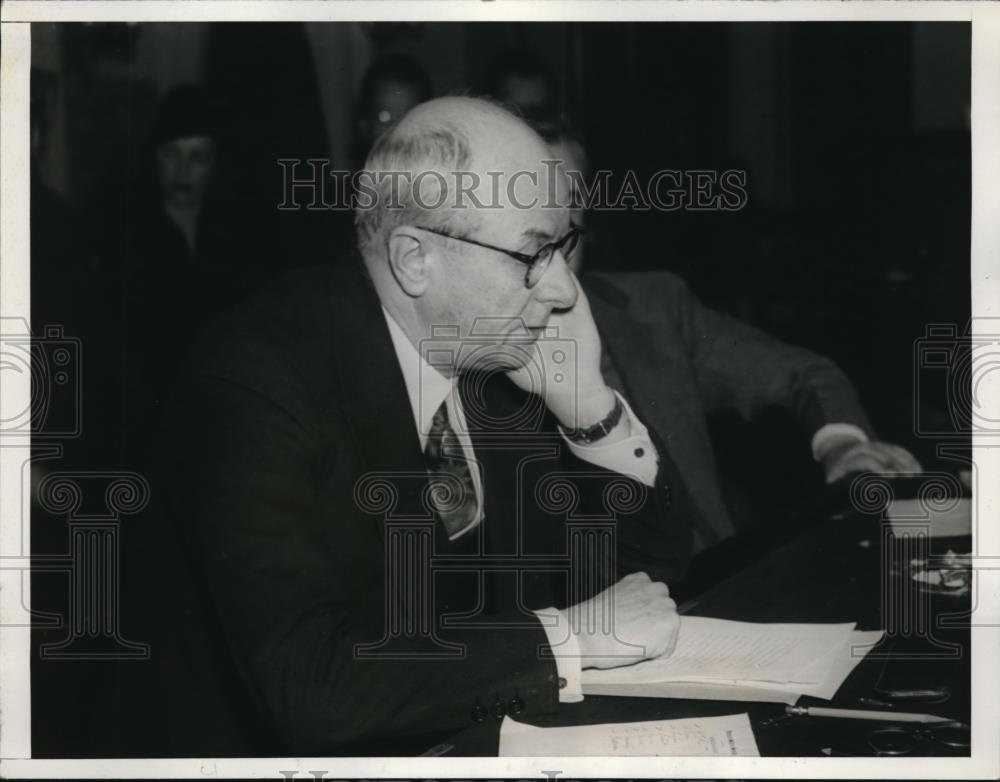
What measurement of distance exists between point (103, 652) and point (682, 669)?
3.74ft

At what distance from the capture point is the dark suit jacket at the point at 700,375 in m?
2.29

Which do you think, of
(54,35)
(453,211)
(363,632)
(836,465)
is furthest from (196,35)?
(836,465)

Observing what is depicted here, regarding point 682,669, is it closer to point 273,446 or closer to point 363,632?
point 363,632

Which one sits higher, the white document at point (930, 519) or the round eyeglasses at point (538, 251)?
the round eyeglasses at point (538, 251)

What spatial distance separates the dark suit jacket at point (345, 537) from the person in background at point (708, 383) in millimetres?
74

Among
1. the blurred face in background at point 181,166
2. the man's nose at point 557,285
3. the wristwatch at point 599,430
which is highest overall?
the blurred face in background at point 181,166

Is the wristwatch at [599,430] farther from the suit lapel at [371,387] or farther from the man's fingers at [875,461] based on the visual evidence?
the man's fingers at [875,461]

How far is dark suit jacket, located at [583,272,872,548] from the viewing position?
7.50 ft

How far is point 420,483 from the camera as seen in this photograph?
2.24m

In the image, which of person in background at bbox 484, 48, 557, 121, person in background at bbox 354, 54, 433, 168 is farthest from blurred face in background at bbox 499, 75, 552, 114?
person in background at bbox 354, 54, 433, 168

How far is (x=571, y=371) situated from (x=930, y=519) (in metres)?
0.80

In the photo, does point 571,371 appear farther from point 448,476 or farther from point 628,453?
point 448,476

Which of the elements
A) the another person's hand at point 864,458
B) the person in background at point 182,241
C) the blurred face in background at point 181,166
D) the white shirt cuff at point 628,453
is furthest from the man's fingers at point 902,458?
the blurred face in background at point 181,166

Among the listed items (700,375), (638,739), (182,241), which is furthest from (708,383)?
(182,241)
